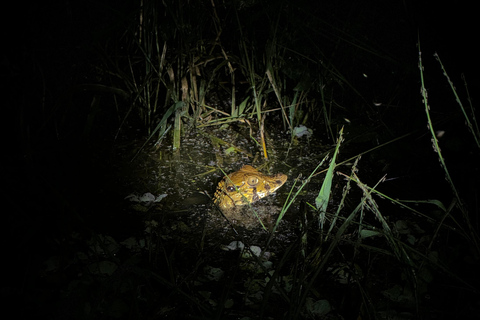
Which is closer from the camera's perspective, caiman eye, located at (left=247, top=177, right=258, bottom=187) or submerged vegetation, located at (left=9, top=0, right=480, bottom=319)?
submerged vegetation, located at (left=9, top=0, right=480, bottom=319)

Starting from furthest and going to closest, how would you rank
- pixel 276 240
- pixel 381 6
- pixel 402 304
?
pixel 381 6, pixel 276 240, pixel 402 304

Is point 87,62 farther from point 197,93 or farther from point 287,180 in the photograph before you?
point 287,180

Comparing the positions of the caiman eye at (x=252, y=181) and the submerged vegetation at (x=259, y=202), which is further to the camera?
the caiman eye at (x=252, y=181)

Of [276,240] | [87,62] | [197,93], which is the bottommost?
[276,240]

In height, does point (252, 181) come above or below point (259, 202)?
above

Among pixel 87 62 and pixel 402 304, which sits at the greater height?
pixel 87 62

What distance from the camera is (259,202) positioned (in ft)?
8.14

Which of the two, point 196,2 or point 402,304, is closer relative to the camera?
point 402,304

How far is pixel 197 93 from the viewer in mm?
3195

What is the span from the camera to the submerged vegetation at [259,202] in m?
1.60

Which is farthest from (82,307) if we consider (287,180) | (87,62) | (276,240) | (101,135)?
(87,62)

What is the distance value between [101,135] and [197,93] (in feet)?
3.08

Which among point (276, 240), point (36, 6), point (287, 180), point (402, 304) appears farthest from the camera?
point (287, 180)

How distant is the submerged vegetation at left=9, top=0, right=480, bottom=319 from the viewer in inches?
62.8
